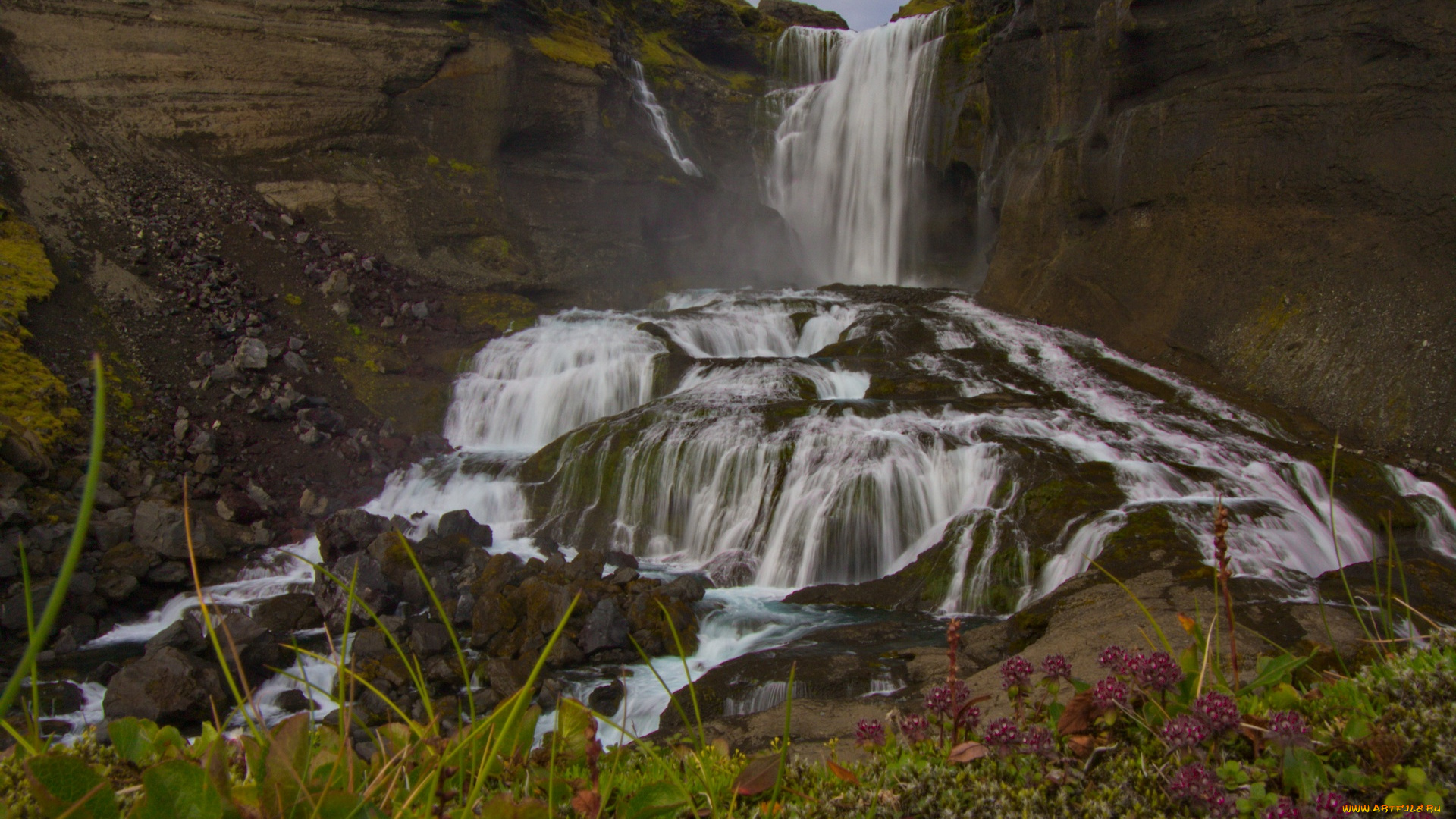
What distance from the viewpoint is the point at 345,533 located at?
970 centimetres

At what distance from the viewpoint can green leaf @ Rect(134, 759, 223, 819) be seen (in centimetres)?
128

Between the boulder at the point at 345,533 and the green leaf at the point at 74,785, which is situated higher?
the green leaf at the point at 74,785

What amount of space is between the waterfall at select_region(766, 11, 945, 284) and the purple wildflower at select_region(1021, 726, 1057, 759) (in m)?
25.8

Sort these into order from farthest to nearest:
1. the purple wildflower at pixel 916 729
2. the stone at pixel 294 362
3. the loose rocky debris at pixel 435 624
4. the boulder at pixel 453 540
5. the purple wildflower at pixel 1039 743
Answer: the stone at pixel 294 362, the boulder at pixel 453 540, the loose rocky debris at pixel 435 624, the purple wildflower at pixel 916 729, the purple wildflower at pixel 1039 743

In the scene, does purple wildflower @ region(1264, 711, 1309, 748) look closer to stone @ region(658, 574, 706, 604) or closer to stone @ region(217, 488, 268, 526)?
stone @ region(658, 574, 706, 604)

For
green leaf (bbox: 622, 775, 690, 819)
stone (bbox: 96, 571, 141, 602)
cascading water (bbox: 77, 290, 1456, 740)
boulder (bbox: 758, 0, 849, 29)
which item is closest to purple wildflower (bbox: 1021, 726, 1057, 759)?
Result: green leaf (bbox: 622, 775, 690, 819)

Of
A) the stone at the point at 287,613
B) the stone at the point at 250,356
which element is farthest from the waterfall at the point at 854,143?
the stone at the point at 287,613

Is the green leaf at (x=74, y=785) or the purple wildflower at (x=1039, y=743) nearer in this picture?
the green leaf at (x=74, y=785)

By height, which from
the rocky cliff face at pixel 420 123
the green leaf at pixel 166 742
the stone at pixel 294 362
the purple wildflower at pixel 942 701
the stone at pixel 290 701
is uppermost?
the rocky cliff face at pixel 420 123

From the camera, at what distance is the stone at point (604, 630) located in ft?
23.3

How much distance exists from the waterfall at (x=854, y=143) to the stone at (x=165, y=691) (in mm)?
22990

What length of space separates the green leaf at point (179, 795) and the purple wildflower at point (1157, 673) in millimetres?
1800

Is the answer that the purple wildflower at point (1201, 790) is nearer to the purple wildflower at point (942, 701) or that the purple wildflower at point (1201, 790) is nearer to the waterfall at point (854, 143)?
the purple wildflower at point (942, 701)

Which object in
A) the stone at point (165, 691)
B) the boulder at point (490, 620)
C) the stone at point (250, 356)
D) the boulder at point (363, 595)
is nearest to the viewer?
the stone at point (165, 691)
